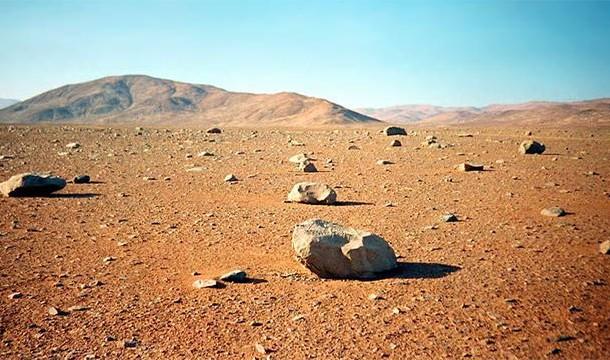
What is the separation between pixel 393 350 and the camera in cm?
442

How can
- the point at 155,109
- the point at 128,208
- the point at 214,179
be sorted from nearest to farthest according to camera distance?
1. the point at 128,208
2. the point at 214,179
3. the point at 155,109

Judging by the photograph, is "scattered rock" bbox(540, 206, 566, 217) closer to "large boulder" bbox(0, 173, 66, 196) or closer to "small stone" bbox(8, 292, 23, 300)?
"small stone" bbox(8, 292, 23, 300)

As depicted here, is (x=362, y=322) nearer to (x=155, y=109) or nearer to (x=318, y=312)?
(x=318, y=312)

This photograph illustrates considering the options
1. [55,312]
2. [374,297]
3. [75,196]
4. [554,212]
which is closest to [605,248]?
[554,212]

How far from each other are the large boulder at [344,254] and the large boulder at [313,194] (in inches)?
160

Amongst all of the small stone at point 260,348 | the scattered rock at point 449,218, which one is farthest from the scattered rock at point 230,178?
the small stone at point 260,348

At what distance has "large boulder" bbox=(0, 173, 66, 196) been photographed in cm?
1088

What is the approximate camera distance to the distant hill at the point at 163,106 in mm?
113856

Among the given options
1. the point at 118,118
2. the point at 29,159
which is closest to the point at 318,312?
the point at 29,159

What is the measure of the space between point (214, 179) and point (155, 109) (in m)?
136

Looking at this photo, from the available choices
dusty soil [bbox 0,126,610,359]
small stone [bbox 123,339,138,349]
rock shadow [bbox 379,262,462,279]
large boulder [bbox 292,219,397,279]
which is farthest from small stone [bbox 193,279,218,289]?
rock shadow [bbox 379,262,462,279]

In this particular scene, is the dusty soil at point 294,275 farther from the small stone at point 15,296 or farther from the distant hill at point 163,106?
the distant hill at point 163,106

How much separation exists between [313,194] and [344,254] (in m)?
4.57

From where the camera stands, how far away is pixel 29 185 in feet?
35.9
